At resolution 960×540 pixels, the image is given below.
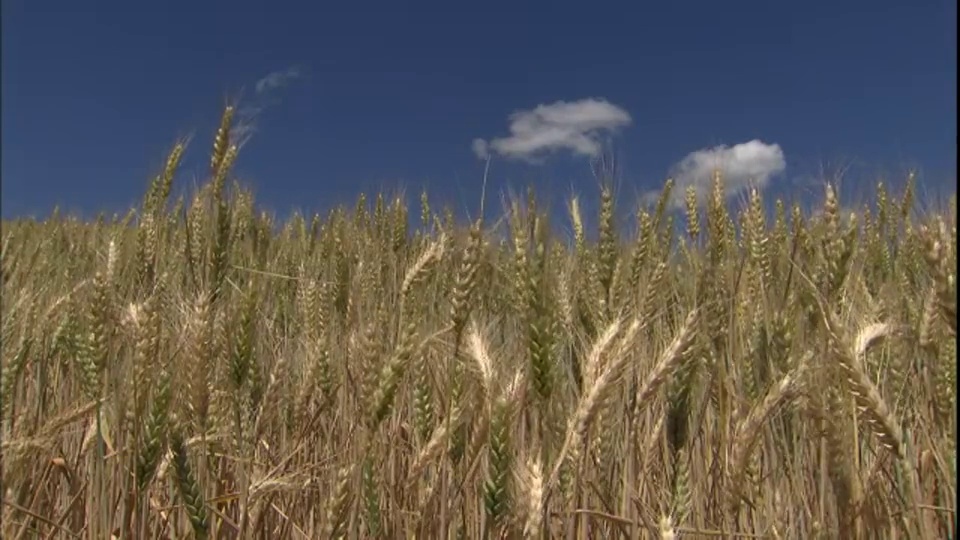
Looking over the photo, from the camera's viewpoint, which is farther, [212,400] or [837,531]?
[212,400]

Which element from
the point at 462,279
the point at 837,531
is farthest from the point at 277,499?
the point at 837,531

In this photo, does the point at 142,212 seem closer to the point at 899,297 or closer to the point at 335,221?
the point at 335,221

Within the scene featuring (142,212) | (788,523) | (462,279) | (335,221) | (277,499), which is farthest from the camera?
(335,221)

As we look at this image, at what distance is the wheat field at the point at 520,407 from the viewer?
5.08ft

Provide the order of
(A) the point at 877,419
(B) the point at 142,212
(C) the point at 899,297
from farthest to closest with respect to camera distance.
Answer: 1. (B) the point at 142,212
2. (C) the point at 899,297
3. (A) the point at 877,419

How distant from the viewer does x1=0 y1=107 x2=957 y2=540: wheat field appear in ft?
5.08

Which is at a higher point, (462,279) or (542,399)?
A: (462,279)

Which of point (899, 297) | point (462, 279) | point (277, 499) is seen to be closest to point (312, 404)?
point (277, 499)

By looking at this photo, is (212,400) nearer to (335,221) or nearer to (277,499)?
(277,499)

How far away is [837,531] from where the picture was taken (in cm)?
149

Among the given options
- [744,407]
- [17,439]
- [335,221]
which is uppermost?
[335,221]

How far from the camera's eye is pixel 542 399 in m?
1.48

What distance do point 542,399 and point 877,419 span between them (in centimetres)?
57

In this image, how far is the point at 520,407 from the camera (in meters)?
1.77
